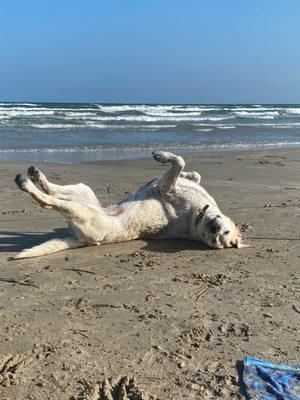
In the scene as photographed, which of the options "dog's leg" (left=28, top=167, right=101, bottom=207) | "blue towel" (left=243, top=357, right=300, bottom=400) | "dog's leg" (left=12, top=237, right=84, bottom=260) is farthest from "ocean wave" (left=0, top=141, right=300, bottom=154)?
"blue towel" (left=243, top=357, right=300, bottom=400)

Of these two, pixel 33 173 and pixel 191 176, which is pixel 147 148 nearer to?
pixel 191 176

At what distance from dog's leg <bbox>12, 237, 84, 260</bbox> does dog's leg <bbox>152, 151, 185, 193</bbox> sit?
1091 mm

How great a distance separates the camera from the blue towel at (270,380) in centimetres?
310

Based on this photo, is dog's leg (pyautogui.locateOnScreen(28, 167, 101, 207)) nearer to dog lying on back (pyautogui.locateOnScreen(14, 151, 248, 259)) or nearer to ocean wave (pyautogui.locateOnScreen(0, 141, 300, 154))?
dog lying on back (pyautogui.locateOnScreen(14, 151, 248, 259))

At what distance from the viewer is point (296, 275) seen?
516 centimetres

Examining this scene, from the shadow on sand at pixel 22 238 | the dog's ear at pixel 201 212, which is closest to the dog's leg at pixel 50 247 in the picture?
the shadow on sand at pixel 22 238

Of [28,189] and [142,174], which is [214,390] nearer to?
[28,189]

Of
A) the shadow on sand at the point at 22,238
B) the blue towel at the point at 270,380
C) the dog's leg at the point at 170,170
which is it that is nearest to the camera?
the blue towel at the point at 270,380

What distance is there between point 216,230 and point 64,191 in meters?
1.66

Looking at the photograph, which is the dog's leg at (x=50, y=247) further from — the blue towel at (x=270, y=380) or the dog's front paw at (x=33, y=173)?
the blue towel at (x=270, y=380)

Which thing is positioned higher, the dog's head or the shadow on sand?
the dog's head

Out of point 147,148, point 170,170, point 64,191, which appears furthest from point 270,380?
point 147,148

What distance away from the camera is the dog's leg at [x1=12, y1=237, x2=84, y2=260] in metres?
5.38

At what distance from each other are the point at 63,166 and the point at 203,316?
8.93 meters
